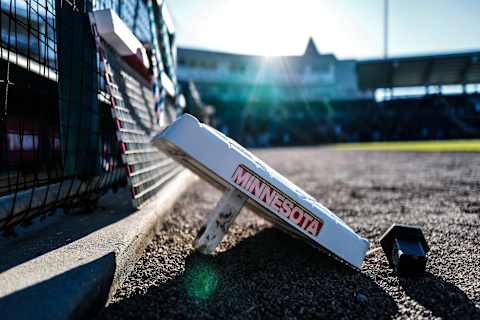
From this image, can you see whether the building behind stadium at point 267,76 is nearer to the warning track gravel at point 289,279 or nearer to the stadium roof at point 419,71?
the stadium roof at point 419,71

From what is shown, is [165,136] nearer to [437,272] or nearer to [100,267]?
[100,267]

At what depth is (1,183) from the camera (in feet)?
7.34

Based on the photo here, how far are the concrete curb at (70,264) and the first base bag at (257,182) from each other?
0.43m

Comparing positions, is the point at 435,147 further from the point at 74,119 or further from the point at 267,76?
the point at 267,76

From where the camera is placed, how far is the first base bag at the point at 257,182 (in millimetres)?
998

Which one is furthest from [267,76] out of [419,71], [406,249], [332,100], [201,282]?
[201,282]

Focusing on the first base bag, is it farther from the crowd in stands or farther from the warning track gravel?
the crowd in stands

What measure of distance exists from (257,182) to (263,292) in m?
0.35

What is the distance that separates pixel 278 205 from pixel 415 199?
1883mm

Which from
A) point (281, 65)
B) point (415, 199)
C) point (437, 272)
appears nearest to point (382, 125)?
point (281, 65)

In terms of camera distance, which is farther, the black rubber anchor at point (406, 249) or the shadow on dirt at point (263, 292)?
the black rubber anchor at point (406, 249)

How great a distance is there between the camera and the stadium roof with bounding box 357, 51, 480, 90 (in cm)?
2258

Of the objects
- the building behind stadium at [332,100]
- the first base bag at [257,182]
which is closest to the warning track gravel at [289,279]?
the first base bag at [257,182]

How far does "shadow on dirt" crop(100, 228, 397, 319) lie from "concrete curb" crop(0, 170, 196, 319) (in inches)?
4.0
